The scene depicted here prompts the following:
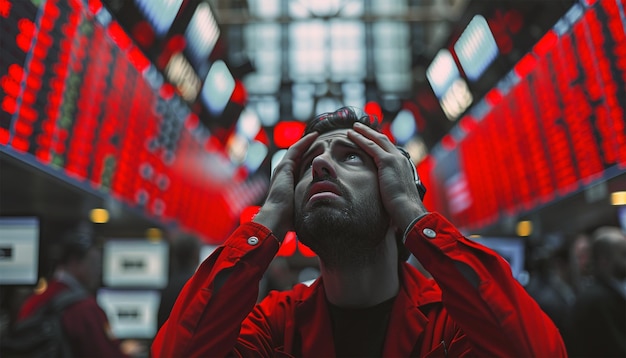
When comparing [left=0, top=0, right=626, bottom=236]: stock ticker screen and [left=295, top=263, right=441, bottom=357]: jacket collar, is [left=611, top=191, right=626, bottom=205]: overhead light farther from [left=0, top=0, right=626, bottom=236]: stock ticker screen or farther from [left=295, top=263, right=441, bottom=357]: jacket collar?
[left=295, top=263, right=441, bottom=357]: jacket collar

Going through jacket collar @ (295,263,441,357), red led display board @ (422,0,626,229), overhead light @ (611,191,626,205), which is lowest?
jacket collar @ (295,263,441,357)

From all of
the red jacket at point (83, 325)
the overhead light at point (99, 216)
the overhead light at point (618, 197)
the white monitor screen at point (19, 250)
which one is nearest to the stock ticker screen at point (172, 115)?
the overhead light at point (618, 197)

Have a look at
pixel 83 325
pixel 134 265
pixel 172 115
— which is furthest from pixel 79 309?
pixel 172 115

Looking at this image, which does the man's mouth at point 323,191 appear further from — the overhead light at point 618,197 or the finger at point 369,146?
the overhead light at point 618,197

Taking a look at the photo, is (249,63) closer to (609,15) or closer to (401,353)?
(609,15)

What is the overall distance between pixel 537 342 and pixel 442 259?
261mm

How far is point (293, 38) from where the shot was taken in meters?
27.3

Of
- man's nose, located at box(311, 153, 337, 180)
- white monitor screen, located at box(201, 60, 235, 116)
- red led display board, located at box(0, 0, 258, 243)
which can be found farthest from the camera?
white monitor screen, located at box(201, 60, 235, 116)

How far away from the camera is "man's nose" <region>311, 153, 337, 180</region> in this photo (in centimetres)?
162

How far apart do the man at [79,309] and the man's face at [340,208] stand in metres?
1.93

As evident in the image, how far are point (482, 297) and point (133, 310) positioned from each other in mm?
4820

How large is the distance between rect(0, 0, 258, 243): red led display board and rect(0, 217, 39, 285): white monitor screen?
42 centimetres

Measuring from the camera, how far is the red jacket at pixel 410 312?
1388 mm

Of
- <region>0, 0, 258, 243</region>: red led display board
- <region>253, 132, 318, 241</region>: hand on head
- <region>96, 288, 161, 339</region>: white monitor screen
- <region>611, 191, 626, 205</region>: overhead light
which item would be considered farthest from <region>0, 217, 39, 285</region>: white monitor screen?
<region>96, 288, 161, 339</region>: white monitor screen
